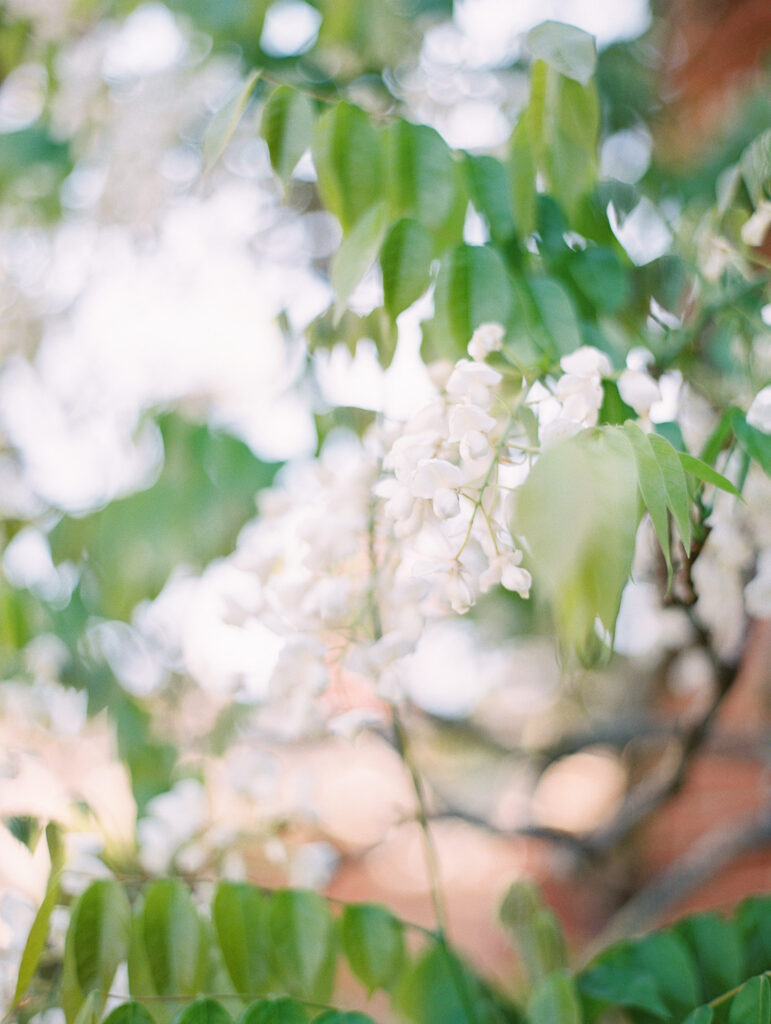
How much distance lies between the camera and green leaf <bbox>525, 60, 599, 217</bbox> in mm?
717

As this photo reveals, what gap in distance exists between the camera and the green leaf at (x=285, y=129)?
72cm

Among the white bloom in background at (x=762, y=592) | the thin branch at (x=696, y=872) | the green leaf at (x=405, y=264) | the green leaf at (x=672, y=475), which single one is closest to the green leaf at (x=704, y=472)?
the green leaf at (x=672, y=475)

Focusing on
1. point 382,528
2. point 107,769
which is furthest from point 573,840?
point 382,528

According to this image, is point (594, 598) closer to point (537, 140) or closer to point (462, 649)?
point (537, 140)

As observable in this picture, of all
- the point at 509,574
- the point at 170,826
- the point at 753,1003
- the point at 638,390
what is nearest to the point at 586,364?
the point at 638,390

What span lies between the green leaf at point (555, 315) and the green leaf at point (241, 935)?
63 cm

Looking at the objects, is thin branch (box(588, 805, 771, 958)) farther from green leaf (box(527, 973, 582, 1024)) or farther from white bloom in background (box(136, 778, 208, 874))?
white bloom in background (box(136, 778, 208, 874))

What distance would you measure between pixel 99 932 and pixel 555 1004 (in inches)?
18.0

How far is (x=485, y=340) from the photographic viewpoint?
0.65 metres

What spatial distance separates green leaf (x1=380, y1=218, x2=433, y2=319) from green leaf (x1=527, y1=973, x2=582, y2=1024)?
69 centimetres

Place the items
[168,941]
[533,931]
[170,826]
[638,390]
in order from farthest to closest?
[170,826], [533,931], [168,941], [638,390]

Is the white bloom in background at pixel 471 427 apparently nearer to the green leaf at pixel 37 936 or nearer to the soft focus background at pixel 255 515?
the soft focus background at pixel 255 515

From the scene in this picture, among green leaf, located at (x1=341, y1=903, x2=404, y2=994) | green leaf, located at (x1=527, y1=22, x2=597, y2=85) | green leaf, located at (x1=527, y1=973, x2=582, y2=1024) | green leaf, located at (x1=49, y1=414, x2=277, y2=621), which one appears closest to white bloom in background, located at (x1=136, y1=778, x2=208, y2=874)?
green leaf, located at (x1=49, y1=414, x2=277, y2=621)

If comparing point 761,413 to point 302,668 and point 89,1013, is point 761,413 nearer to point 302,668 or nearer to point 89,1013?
point 302,668
